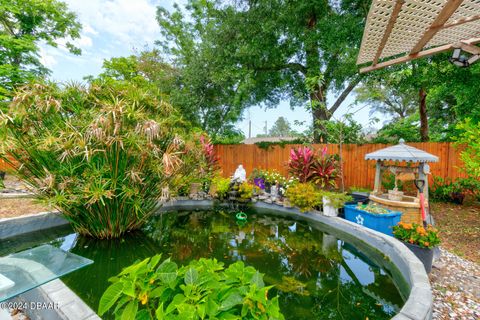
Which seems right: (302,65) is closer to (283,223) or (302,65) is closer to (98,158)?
(283,223)

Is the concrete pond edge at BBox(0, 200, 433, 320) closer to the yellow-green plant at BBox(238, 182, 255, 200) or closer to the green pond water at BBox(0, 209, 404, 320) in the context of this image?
the green pond water at BBox(0, 209, 404, 320)

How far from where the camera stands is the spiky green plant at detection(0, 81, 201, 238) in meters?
3.47

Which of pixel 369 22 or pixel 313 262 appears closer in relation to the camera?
pixel 369 22

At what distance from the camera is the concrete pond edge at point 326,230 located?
5.90 feet

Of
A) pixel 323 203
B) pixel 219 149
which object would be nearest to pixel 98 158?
pixel 323 203

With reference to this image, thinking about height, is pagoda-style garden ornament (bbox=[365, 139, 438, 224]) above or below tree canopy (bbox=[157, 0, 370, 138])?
below

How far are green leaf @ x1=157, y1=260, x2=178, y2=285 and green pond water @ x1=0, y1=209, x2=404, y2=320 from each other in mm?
1641

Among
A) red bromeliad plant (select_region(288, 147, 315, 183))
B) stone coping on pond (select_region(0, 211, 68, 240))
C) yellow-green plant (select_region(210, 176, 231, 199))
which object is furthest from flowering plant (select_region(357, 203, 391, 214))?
stone coping on pond (select_region(0, 211, 68, 240))

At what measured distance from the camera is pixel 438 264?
3.01m

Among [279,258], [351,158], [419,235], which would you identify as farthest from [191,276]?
[351,158]

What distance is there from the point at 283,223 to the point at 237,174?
7.23 feet

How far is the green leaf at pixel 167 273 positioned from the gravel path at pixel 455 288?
236 centimetres

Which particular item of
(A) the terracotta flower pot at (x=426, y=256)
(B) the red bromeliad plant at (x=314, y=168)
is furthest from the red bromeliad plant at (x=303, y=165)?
(A) the terracotta flower pot at (x=426, y=256)

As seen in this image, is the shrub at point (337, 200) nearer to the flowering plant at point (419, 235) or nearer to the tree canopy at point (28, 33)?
the flowering plant at point (419, 235)
